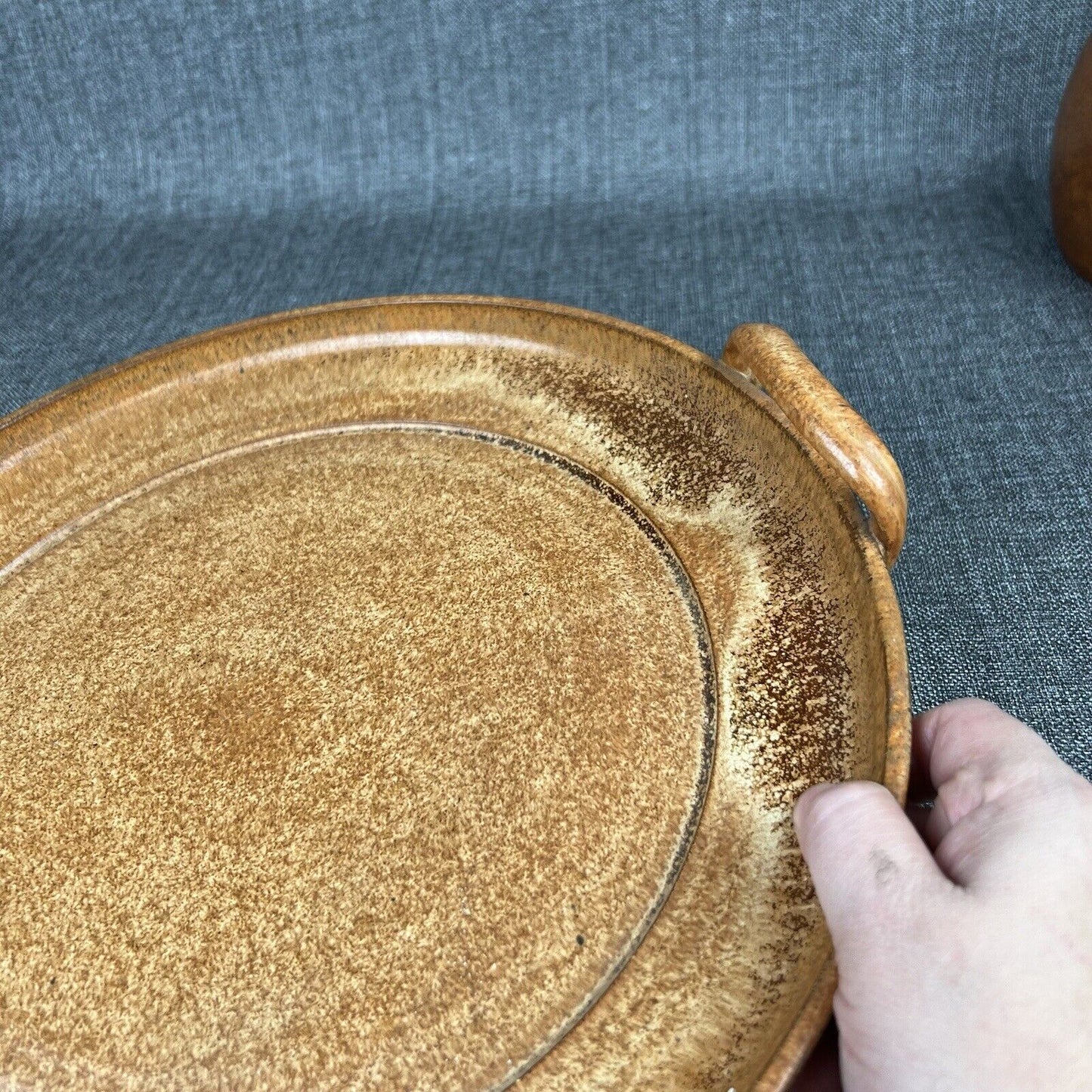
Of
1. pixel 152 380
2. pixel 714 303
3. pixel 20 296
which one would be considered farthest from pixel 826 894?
pixel 20 296

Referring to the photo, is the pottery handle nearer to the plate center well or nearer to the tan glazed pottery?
the tan glazed pottery

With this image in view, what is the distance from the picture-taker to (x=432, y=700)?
0.68 meters

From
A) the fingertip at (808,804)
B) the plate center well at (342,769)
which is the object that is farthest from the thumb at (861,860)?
the plate center well at (342,769)

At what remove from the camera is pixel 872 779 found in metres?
0.57

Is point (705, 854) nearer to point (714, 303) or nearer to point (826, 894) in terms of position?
point (826, 894)

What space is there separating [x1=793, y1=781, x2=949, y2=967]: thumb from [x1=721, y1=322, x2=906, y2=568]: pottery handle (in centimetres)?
20

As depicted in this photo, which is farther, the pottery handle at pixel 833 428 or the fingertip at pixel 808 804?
the pottery handle at pixel 833 428

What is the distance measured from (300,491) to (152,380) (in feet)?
0.61

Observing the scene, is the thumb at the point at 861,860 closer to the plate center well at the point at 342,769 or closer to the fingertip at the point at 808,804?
the fingertip at the point at 808,804

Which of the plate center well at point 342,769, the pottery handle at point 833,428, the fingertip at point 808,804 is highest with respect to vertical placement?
the pottery handle at point 833,428

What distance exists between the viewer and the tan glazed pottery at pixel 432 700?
55cm

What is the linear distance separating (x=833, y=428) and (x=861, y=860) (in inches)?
11.7

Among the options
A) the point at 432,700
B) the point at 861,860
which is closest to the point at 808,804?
the point at 861,860

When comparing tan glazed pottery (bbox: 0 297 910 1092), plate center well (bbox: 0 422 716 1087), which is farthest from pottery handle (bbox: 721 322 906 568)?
plate center well (bbox: 0 422 716 1087)
